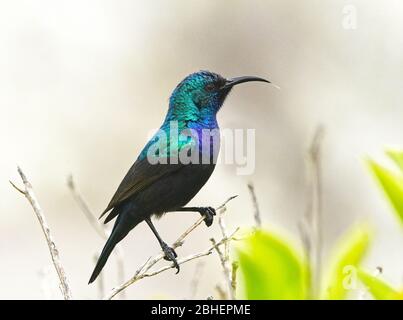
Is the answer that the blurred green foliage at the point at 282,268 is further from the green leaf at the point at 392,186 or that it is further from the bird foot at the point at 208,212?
the bird foot at the point at 208,212

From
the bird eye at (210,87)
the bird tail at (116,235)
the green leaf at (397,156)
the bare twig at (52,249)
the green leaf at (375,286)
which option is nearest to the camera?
the green leaf at (375,286)

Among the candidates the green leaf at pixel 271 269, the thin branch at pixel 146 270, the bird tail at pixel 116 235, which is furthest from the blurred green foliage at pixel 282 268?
the bird tail at pixel 116 235

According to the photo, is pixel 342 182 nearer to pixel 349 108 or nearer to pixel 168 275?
pixel 349 108

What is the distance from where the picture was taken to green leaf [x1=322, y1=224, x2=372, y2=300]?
5.92 ft

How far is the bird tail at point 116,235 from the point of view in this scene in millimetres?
3035

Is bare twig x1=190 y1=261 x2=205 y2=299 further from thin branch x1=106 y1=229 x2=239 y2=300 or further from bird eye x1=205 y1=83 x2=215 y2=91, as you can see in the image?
bird eye x1=205 y1=83 x2=215 y2=91

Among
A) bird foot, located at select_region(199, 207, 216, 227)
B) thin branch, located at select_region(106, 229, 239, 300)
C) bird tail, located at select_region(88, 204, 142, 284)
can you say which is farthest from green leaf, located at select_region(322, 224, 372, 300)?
bird foot, located at select_region(199, 207, 216, 227)

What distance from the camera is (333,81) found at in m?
6.84

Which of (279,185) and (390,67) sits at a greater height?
(390,67)

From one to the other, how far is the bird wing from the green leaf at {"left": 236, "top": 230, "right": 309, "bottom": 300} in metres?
1.71

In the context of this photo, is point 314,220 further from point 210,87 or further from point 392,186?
point 210,87

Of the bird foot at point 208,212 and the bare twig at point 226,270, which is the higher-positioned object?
the bare twig at point 226,270
